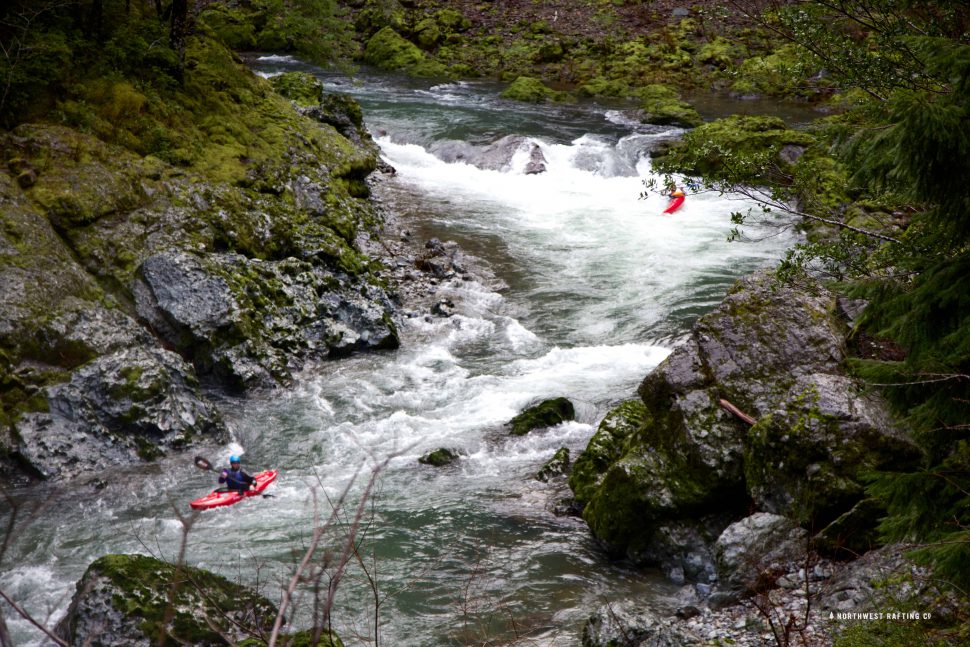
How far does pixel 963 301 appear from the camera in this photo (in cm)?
435

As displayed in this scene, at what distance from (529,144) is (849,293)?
1792 centimetres

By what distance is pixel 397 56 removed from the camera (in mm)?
33719

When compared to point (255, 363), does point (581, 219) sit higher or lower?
higher

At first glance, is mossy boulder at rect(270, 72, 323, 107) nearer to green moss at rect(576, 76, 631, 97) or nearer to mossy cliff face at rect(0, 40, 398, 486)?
mossy cliff face at rect(0, 40, 398, 486)

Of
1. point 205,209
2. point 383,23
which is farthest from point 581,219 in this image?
point 383,23

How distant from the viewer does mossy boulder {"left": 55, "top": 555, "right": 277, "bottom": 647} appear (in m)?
5.98

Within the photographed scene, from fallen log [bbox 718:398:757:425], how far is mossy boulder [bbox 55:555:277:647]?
14.7ft

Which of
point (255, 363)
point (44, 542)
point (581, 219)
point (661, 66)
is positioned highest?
point (661, 66)

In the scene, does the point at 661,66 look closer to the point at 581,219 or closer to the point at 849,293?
the point at 581,219

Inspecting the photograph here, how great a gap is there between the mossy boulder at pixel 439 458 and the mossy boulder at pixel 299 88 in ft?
43.8

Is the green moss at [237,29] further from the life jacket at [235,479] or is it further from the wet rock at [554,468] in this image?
the wet rock at [554,468]

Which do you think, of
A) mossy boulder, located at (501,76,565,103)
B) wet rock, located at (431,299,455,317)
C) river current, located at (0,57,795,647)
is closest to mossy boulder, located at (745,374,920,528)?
river current, located at (0,57,795,647)

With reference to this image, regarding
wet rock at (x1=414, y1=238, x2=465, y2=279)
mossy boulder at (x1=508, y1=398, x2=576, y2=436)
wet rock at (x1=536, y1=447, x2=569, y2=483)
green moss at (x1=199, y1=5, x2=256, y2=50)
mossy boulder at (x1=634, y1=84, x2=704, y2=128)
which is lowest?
wet rock at (x1=536, y1=447, x2=569, y2=483)

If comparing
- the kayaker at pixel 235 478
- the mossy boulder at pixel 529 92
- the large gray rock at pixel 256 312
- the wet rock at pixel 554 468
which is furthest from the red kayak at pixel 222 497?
the mossy boulder at pixel 529 92
